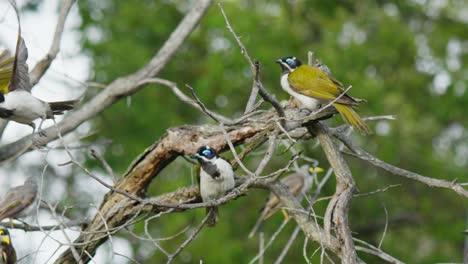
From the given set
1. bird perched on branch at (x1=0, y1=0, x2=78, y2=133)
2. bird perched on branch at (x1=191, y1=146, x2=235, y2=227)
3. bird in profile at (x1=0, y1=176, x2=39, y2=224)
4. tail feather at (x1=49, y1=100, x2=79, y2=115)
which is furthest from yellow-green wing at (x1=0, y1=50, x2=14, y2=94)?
bird perched on branch at (x1=191, y1=146, x2=235, y2=227)

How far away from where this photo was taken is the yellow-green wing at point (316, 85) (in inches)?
249

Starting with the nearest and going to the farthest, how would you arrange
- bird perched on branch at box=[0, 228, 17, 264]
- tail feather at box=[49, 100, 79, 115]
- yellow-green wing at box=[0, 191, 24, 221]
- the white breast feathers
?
the white breast feathers, yellow-green wing at box=[0, 191, 24, 221], tail feather at box=[49, 100, 79, 115], bird perched on branch at box=[0, 228, 17, 264]

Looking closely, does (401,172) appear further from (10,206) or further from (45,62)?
(45,62)

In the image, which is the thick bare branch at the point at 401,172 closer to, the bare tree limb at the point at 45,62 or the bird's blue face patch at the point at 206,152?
the bird's blue face patch at the point at 206,152

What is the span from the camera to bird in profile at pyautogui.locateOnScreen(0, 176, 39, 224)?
6.32 meters

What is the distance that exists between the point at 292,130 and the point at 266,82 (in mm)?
7031

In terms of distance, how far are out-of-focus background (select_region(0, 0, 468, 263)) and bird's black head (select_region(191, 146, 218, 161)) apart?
4.94 m

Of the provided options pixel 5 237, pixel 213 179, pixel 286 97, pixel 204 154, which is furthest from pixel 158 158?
pixel 286 97

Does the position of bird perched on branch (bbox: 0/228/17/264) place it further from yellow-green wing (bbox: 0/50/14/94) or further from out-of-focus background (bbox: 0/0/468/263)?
out-of-focus background (bbox: 0/0/468/263)

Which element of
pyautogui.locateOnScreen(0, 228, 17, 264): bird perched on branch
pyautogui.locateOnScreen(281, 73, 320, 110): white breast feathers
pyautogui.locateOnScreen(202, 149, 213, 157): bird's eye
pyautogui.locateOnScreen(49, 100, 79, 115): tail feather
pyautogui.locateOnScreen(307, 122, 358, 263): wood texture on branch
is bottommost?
pyautogui.locateOnScreen(0, 228, 17, 264): bird perched on branch

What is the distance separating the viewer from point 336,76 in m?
12.0

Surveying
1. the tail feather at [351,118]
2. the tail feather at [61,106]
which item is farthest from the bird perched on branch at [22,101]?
the tail feather at [351,118]

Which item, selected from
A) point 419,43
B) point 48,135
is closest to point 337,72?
point 419,43

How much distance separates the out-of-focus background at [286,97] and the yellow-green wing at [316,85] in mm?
4277
